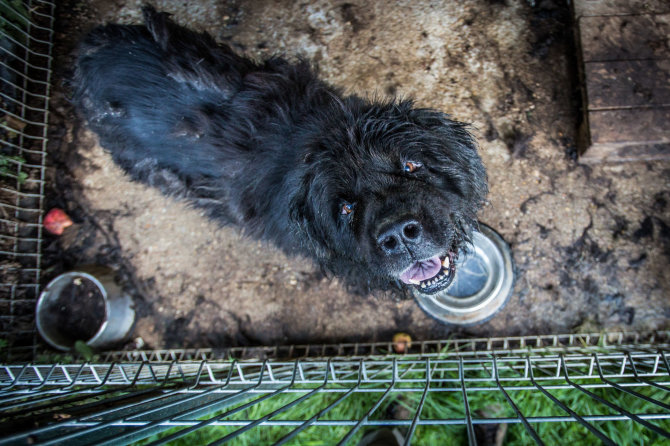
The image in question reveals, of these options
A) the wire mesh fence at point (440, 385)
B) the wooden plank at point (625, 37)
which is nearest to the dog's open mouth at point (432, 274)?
the wire mesh fence at point (440, 385)

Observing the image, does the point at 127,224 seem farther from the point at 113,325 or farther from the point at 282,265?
the point at 282,265

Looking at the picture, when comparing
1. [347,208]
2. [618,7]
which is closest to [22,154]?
[347,208]

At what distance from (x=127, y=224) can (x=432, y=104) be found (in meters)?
3.07

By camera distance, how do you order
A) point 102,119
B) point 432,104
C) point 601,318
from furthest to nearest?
point 432,104 < point 601,318 < point 102,119

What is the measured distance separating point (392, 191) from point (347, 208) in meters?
0.31

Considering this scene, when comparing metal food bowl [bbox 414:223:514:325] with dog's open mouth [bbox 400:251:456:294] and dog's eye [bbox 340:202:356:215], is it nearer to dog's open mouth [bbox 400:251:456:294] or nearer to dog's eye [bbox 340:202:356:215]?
dog's open mouth [bbox 400:251:456:294]

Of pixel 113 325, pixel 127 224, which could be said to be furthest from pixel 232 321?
pixel 127 224

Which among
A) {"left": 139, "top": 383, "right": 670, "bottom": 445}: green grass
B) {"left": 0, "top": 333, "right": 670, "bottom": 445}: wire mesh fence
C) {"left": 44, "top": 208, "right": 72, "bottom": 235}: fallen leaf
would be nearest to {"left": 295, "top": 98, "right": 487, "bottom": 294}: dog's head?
{"left": 0, "top": 333, "right": 670, "bottom": 445}: wire mesh fence

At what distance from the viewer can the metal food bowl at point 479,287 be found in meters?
3.37

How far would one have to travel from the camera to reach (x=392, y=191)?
7.26ft

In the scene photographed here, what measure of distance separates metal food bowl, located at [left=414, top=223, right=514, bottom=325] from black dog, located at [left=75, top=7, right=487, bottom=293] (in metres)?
0.67

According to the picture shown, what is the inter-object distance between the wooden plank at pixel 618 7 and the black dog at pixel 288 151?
1.89 meters

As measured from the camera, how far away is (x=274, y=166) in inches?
105

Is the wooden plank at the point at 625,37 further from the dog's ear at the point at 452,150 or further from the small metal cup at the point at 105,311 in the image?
the small metal cup at the point at 105,311
